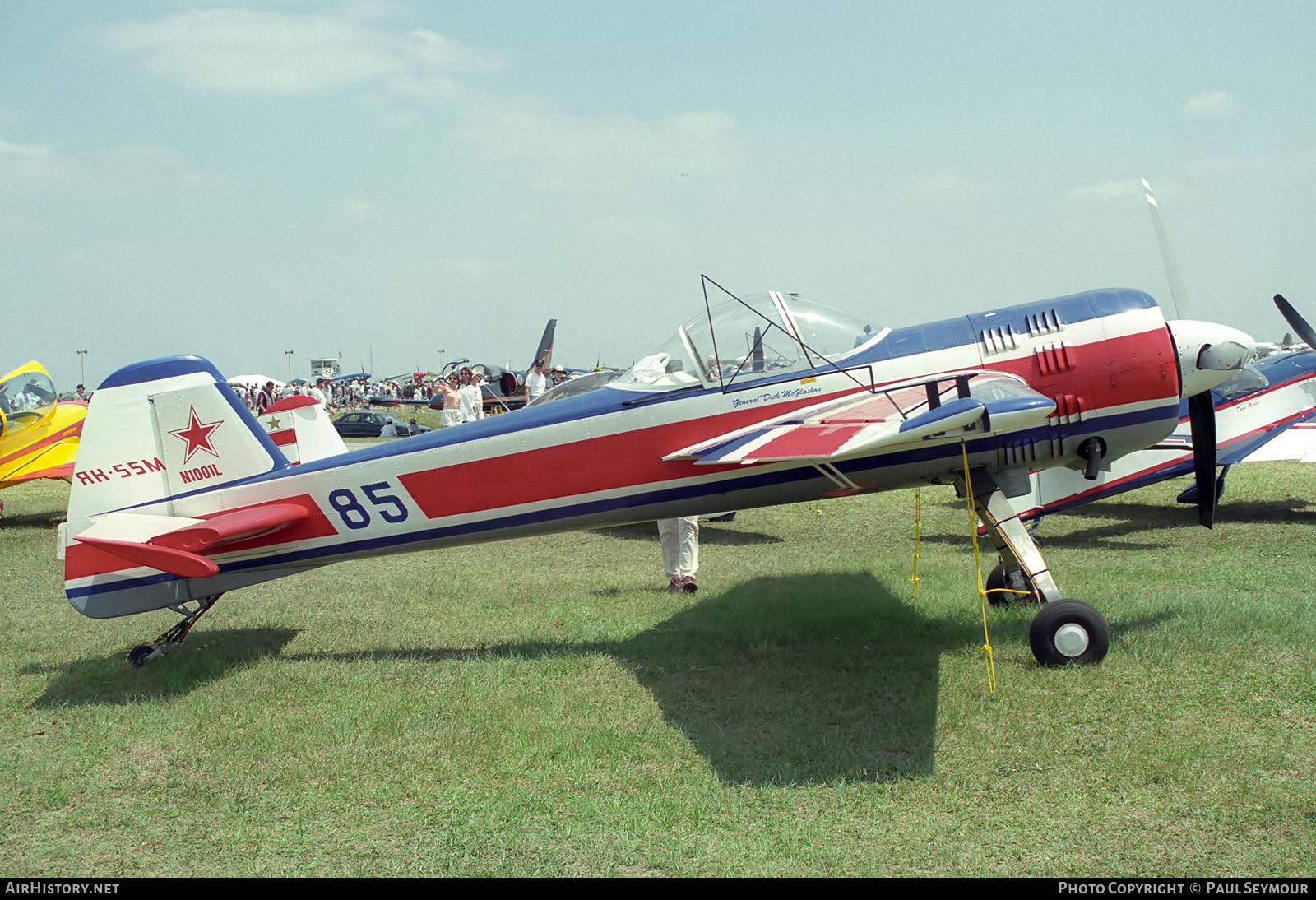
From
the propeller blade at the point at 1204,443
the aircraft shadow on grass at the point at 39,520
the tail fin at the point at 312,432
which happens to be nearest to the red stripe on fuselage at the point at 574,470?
the tail fin at the point at 312,432

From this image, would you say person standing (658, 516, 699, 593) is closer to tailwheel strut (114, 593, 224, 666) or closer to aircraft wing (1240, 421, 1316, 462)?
tailwheel strut (114, 593, 224, 666)

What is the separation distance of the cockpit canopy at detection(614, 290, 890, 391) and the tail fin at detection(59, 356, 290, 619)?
2.88 metres

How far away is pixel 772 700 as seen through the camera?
5.31m

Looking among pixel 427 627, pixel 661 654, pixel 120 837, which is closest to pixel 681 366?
pixel 661 654

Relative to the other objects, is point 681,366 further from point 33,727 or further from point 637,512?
point 33,727

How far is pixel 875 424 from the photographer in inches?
209

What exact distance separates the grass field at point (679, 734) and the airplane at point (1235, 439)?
1460mm

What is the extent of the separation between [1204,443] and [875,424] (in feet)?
9.39

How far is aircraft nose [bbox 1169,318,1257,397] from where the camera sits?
5.71 m

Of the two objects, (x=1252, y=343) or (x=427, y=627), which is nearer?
(x=1252, y=343)

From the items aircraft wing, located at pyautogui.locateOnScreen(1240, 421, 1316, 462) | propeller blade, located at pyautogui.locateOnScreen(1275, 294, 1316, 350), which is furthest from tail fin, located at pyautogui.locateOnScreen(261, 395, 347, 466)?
propeller blade, located at pyautogui.locateOnScreen(1275, 294, 1316, 350)

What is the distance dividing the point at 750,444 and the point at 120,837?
3675 mm

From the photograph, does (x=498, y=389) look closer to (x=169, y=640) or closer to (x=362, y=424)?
(x=362, y=424)
